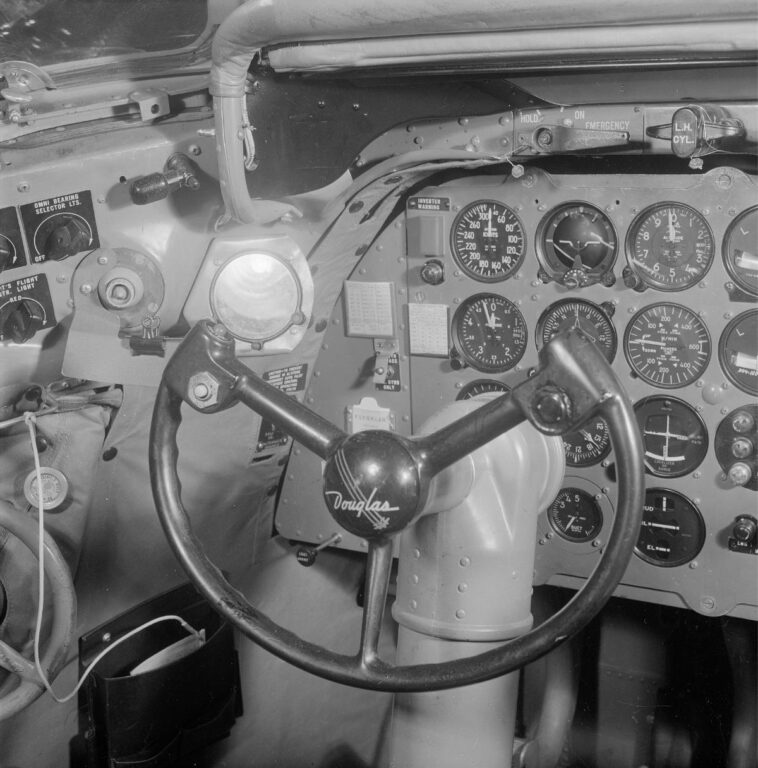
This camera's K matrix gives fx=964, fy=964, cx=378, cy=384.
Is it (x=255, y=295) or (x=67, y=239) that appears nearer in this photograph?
(x=67, y=239)

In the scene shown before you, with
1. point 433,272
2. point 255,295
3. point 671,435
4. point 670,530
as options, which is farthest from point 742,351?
point 255,295

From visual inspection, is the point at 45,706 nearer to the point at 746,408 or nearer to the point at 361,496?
the point at 361,496

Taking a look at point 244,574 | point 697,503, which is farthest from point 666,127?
point 244,574

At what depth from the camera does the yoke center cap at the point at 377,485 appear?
1414 mm

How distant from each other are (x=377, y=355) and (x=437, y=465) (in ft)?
4.69

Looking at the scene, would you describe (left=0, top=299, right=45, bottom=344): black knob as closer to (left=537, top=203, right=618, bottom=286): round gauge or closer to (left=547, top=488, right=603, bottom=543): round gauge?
(left=537, top=203, right=618, bottom=286): round gauge

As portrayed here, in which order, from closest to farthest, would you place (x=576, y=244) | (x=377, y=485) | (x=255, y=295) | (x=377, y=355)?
(x=377, y=485), (x=255, y=295), (x=576, y=244), (x=377, y=355)

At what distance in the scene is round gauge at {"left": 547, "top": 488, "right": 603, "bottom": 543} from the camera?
8.89 feet

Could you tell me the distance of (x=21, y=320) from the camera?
214 cm

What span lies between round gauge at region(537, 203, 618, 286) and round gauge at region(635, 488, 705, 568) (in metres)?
0.63

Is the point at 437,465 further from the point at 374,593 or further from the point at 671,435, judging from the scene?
the point at 671,435

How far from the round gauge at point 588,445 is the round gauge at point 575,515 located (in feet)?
0.29

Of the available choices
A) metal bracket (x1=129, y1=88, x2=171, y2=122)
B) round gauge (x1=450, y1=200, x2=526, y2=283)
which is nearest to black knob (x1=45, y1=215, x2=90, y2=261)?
metal bracket (x1=129, y1=88, x2=171, y2=122)

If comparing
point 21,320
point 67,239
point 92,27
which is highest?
point 92,27
